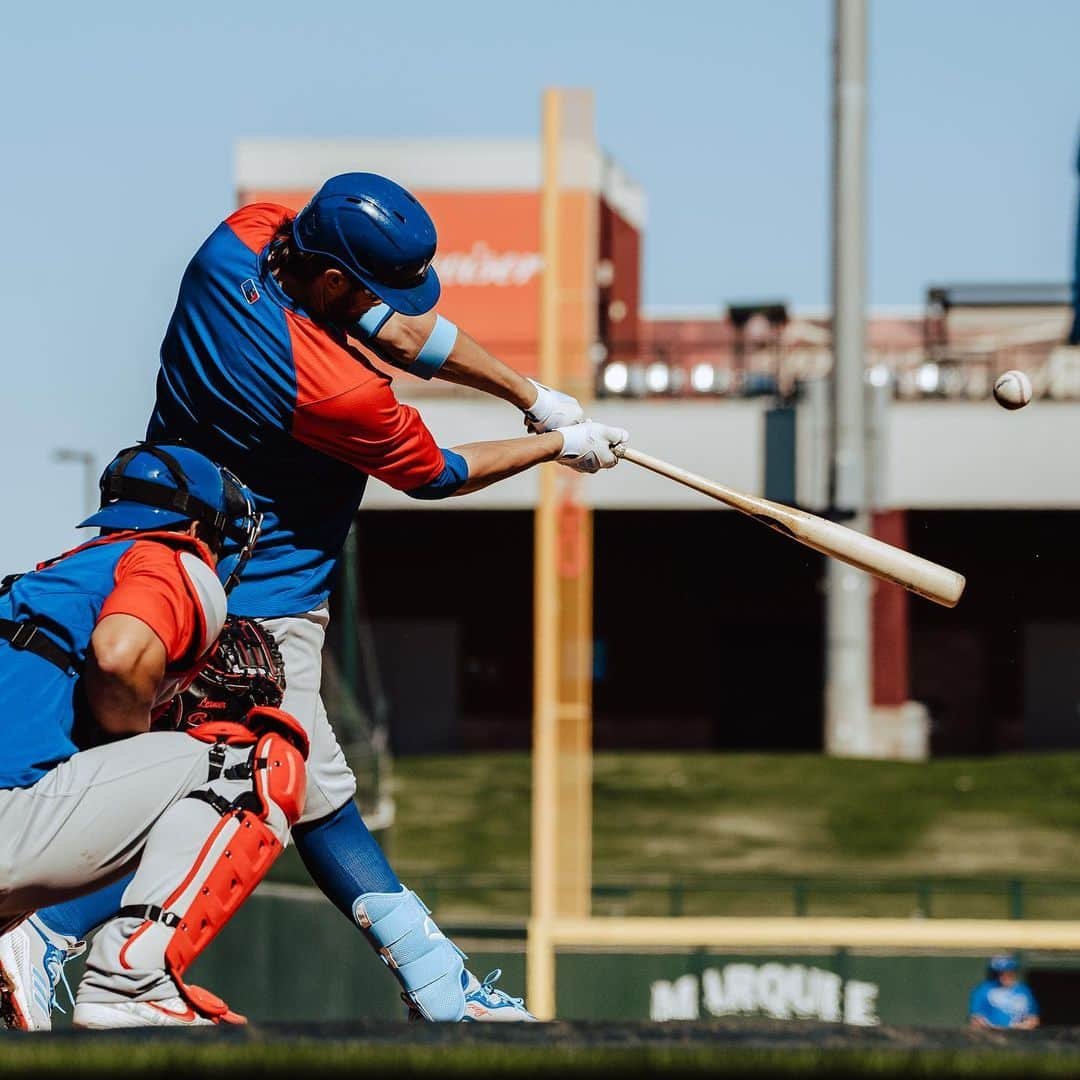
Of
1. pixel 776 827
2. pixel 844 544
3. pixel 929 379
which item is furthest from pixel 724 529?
pixel 844 544

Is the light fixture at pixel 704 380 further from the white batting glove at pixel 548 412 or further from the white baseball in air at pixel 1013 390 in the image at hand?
the white batting glove at pixel 548 412

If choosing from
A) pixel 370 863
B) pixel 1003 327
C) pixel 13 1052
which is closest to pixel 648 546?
pixel 1003 327

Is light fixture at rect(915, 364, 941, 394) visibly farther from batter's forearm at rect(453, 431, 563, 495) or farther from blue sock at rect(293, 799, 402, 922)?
blue sock at rect(293, 799, 402, 922)

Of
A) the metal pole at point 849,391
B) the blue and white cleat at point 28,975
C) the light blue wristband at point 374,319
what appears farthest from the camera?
the metal pole at point 849,391

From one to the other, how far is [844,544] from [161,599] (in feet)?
6.64

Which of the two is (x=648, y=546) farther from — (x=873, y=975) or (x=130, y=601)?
(x=130, y=601)

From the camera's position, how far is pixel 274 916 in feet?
44.9

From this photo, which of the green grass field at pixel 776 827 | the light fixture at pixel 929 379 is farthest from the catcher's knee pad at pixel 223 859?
the light fixture at pixel 929 379

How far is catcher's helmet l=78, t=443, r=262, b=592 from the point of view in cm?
412

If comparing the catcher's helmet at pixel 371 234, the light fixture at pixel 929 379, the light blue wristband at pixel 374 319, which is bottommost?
the light blue wristband at pixel 374 319

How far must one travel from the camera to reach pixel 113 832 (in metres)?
3.90

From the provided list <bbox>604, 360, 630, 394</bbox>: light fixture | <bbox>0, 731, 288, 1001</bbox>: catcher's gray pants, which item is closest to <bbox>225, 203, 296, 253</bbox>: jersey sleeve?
<bbox>0, 731, 288, 1001</bbox>: catcher's gray pants

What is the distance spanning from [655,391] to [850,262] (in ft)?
13.4

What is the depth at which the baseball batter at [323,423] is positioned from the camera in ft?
14.5
